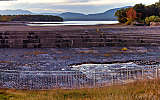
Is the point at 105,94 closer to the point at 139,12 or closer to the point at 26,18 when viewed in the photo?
the point at 139,12

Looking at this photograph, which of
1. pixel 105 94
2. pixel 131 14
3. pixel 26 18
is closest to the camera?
pixel 105 94

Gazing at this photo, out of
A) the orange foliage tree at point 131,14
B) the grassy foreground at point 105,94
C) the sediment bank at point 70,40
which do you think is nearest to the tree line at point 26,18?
the orange foliage tree at point 131,14

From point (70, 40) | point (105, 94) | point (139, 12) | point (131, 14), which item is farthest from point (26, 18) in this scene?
point (105, 94)

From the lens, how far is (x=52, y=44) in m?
31.1

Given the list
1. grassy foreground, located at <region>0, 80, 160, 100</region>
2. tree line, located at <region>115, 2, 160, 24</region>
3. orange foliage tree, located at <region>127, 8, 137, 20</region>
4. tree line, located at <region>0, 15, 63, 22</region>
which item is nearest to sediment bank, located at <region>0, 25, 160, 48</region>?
grassy foreground, located at <region>0, 80, 160, 100</region>

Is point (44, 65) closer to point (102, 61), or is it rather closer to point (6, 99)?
point (102, 61)

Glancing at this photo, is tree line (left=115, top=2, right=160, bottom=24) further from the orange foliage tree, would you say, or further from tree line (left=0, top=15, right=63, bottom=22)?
tree line (left=0, top=15, right=63, bottom=22)

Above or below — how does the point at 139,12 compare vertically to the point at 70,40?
above

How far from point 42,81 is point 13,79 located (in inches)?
71.0

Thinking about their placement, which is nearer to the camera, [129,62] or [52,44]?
[129,62]

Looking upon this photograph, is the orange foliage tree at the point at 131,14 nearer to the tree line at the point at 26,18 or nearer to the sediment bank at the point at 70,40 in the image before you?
the sediment bank at the point at 70,40

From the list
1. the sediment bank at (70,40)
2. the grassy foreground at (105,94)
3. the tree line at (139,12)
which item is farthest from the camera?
the tree line at (139,12)

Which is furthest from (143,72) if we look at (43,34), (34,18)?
(34,18)

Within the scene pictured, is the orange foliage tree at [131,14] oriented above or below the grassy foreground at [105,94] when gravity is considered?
above
